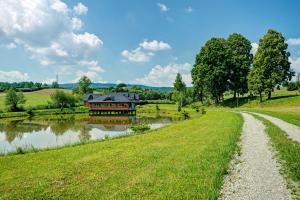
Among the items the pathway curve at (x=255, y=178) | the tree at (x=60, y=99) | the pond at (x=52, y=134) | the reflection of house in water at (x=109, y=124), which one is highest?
the tree at (x=60, y=99)

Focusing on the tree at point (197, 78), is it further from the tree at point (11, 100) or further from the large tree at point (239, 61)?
the tree at point (11, 100)

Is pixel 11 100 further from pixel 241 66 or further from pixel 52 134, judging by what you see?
pixel 241 66

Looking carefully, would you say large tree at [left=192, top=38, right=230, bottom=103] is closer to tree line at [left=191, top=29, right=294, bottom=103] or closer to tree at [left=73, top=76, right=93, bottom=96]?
tree line at [left=191, top=29, right=294, bottom=103]

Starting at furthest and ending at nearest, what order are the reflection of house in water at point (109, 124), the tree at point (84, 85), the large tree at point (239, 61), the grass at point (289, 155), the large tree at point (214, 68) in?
the tree at point (84, 85) → the large tree at point (239, 61) → the large tree at point (214, 68) → the reflection of house in water at point (109, 124) → the grass at point (289, 155)

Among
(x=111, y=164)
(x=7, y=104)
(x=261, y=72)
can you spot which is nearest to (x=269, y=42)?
(x=261, y=72)

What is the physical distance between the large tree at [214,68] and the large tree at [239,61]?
4.71 feet

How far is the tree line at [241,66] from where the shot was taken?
171 feet

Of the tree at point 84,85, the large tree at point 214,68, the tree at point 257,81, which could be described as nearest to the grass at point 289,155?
the tree at point 257,81

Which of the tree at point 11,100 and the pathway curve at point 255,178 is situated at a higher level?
the tree at point 11,100

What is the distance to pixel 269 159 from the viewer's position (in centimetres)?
1166

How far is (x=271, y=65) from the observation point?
172ft

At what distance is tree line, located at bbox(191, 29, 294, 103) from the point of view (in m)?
52.0

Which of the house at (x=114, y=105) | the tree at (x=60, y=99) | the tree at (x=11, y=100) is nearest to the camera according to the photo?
the house at (x=114, y=105)

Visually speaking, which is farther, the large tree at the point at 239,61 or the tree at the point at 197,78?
the tree at the point at 197,78
